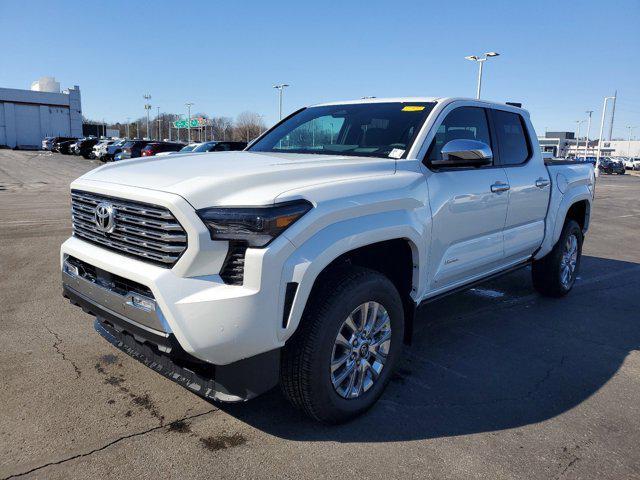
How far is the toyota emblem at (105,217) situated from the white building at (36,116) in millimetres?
70564

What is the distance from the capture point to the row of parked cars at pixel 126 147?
22312 millimetres

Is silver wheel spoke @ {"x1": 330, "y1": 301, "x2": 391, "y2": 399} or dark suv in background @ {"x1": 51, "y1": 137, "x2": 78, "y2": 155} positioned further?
dark suv in background @ {"x1": 51, "y1": 137, "x2": 78, "y2": 155}

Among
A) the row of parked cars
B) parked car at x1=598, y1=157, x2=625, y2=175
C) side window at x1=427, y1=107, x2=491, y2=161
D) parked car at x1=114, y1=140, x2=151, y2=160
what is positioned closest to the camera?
side window at x1=427, y1=107, x2=491, y2=161

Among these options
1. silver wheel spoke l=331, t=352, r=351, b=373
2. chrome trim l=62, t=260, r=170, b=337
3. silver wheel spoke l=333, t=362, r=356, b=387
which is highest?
chrome trim l=62, t=260, r=170, b=337

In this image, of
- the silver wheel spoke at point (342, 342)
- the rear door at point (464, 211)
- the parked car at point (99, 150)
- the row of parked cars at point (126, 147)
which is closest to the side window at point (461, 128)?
the rear door at point (464, 211)

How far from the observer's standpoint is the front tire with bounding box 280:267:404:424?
9.09ft

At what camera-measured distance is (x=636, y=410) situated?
3.38 metres

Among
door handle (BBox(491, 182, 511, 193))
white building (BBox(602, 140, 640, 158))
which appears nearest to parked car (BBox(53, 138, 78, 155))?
door handle (BBox(491, 182, 511, 193))

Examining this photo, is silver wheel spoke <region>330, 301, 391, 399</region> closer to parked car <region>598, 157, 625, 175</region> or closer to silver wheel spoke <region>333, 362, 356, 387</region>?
silver wheel spoke <region>333, 362, 356, 387</region>

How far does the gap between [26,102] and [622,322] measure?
2855 inches

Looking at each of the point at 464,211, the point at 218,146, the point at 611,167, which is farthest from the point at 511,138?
the point at 611,167

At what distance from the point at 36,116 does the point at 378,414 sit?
73.2 m

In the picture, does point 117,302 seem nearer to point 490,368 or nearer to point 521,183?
point 490,368

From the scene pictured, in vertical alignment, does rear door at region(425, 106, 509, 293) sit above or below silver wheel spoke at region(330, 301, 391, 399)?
above
